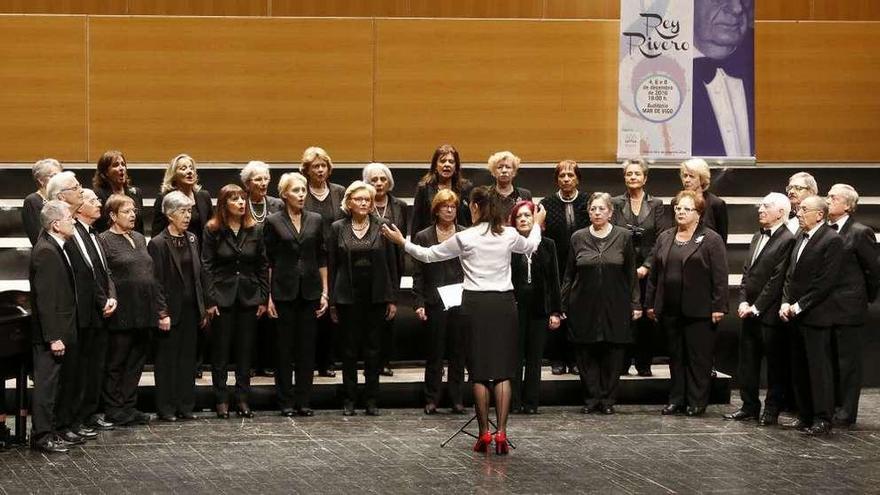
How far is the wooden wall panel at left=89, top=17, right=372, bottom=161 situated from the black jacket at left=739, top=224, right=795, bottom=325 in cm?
406

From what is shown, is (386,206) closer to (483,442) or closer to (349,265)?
(349,265)

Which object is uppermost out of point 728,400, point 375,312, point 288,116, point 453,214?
point 288,116

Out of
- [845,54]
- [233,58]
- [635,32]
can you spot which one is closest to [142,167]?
[233,58]

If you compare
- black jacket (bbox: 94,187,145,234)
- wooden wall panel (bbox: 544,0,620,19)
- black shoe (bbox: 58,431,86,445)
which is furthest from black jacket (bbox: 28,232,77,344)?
wooden wall panel (bbox: 544,0,620,19)

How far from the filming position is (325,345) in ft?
31.6

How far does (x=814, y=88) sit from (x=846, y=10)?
75 centimetres

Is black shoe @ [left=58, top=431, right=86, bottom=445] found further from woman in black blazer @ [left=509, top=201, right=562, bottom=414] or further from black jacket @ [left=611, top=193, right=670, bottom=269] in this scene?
black jacket @ [left=611, top=193, right=670, bottom=269]

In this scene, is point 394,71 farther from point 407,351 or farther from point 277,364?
point 277,364

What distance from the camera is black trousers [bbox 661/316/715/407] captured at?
927 centimetres

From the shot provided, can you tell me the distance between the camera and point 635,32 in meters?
11.7

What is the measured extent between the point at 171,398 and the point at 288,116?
3.64 meters

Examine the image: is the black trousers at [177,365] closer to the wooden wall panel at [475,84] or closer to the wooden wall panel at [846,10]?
the wooden wall panel at [475,84]

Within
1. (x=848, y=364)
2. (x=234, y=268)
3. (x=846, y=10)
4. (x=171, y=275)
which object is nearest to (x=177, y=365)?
(x=171, y=275)

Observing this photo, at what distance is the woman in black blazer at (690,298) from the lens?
9.22m
